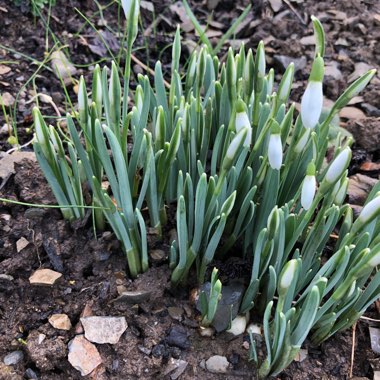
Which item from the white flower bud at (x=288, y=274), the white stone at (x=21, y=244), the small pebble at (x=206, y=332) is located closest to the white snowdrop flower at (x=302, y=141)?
the white flower bud at (x=288, y=274)

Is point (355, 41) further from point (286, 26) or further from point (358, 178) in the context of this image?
point (358, 178)

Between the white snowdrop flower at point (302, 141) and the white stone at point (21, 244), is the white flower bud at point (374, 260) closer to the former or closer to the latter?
the white snowdrop flower at point (302, 141)

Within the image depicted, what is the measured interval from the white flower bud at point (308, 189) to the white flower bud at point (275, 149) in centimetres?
8

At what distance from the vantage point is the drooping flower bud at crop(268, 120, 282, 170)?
112 centimetres

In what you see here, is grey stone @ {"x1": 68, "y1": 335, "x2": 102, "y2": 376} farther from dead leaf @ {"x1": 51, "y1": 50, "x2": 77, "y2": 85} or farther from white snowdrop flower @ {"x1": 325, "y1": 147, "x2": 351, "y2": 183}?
dead leaf @ {"x1": 51, "y1": 50, "x2": 77, "y2": 85}

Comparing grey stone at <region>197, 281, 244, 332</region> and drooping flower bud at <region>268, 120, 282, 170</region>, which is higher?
drooping flower bud at <region>268, 120, 282, 170</region>

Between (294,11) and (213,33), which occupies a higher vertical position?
(294,11)

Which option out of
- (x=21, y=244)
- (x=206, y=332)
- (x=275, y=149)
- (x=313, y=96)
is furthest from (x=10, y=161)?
(x=313, y=96)

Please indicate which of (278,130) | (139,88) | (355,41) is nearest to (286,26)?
(355,41)

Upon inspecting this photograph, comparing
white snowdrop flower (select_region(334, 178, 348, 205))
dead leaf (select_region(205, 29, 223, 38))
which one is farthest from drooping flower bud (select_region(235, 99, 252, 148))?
dead leaf (select_region(205, 29, 223, 38))

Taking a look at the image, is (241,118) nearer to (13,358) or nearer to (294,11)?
(13,358)

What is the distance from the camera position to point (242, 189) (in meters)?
1.45

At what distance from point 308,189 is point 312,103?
180mm

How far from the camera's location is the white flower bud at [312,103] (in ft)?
3.49
